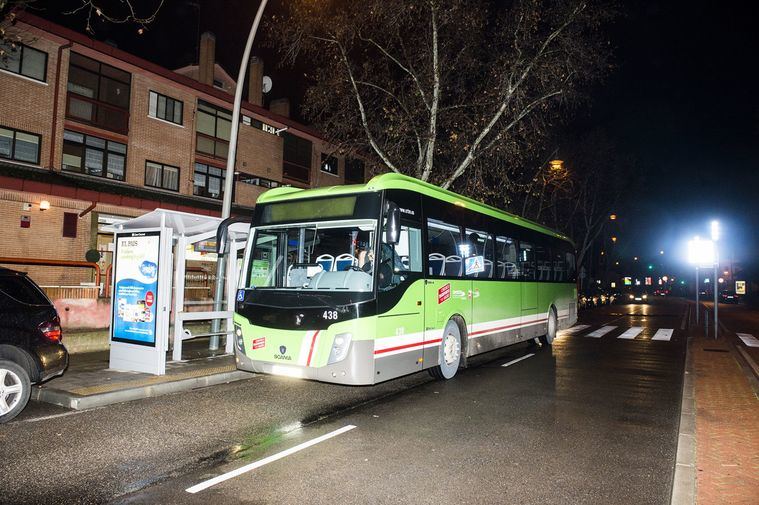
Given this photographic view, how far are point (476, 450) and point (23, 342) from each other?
5860mm

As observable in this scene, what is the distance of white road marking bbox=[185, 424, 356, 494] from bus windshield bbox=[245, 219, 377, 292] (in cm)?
198

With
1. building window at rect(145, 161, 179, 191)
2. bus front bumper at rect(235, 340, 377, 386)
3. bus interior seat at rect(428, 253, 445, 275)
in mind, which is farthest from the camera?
building window at rect(145, 161, 179, 191)

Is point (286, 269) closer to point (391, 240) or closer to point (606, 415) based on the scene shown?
point (391, 240)

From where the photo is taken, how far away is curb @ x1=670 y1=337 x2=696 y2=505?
4.20 meters

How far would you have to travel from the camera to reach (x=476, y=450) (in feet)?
17.6

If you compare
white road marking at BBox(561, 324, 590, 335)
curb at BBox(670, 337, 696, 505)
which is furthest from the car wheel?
white road marking at BBox(561, 324, 590, 335)

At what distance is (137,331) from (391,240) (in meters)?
5.36

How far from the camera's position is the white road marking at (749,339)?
50.9 ft

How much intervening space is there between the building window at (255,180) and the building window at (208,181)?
1224 millimetres

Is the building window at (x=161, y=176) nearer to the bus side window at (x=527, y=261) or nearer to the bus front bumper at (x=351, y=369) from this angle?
the bus side window at (x=527, y=261)

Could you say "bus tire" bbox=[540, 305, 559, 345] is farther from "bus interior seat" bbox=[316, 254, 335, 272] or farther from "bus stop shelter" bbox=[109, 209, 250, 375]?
"bus stop shelter" bbox=[109, 209, 250, 375]

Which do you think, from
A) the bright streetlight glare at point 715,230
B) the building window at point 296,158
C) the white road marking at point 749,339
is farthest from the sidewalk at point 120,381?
the building window at point 296,158

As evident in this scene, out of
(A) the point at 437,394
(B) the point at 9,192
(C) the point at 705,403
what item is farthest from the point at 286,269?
(B) the point at 9,192

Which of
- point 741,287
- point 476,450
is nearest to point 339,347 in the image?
point 476,450
